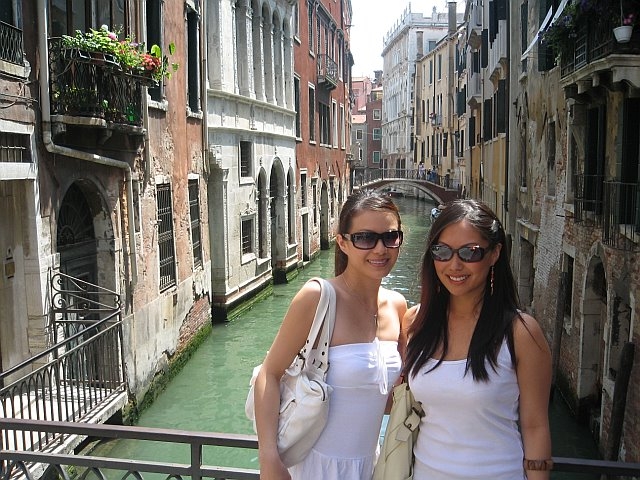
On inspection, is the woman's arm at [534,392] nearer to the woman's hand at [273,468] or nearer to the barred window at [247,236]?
the woman's hand at [273,468]

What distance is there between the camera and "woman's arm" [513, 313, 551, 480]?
6.74ft

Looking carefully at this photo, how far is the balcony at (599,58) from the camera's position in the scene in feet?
20.3

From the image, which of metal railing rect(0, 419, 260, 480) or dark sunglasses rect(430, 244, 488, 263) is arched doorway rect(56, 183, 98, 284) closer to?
metal railing rect(0, 419, 260, 480)

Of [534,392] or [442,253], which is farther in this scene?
[442,253]

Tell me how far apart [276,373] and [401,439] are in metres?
0.45

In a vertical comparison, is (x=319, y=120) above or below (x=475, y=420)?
above

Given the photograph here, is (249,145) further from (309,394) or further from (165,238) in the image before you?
(309,394)

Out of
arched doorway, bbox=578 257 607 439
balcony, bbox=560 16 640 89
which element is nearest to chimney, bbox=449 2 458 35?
balcony, bbox=560 16 640 89

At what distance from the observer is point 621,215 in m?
6.85

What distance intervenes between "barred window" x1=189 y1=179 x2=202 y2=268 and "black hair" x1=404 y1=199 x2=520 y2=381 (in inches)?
380

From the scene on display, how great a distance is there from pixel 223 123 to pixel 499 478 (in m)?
12.1

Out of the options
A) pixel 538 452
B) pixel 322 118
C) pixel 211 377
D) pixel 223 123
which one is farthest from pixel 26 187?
pixel 322 118

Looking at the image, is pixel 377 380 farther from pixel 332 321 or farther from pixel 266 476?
pixel 266 476

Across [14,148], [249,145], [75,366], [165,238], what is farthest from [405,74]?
[75,366]
